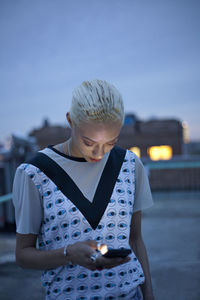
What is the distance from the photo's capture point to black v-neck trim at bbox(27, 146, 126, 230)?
1298 millimetres

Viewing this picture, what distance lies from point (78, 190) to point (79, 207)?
0.09 m

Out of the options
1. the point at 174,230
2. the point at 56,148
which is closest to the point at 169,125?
the point at 174,230

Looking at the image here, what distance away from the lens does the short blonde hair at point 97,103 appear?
1.23 meters

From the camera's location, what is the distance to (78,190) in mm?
1339

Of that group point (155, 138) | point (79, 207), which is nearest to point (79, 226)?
point (79, 207)

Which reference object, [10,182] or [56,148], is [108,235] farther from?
[10,182]

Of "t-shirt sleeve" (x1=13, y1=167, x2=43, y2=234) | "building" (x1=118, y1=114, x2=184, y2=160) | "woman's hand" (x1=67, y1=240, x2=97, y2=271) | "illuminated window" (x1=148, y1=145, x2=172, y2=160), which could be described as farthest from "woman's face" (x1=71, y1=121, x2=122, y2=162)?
"illuminated window" (x1=148, y1=145, x2=172, y2=160)

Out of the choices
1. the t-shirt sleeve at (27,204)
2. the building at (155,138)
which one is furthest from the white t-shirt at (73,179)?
the building at (155,138)

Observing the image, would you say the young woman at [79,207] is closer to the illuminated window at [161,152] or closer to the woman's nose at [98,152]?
the woman's nose at [98,152]

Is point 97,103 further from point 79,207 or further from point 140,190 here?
point 140,190

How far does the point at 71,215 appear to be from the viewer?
1275mm

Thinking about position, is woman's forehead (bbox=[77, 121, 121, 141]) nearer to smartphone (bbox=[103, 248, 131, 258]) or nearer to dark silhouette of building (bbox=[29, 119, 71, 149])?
smartphone (bbox=[103, 248, 131, 258])

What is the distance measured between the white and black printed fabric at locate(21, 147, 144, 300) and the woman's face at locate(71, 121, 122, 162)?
15cm

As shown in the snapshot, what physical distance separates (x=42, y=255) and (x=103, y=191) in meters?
0.41
